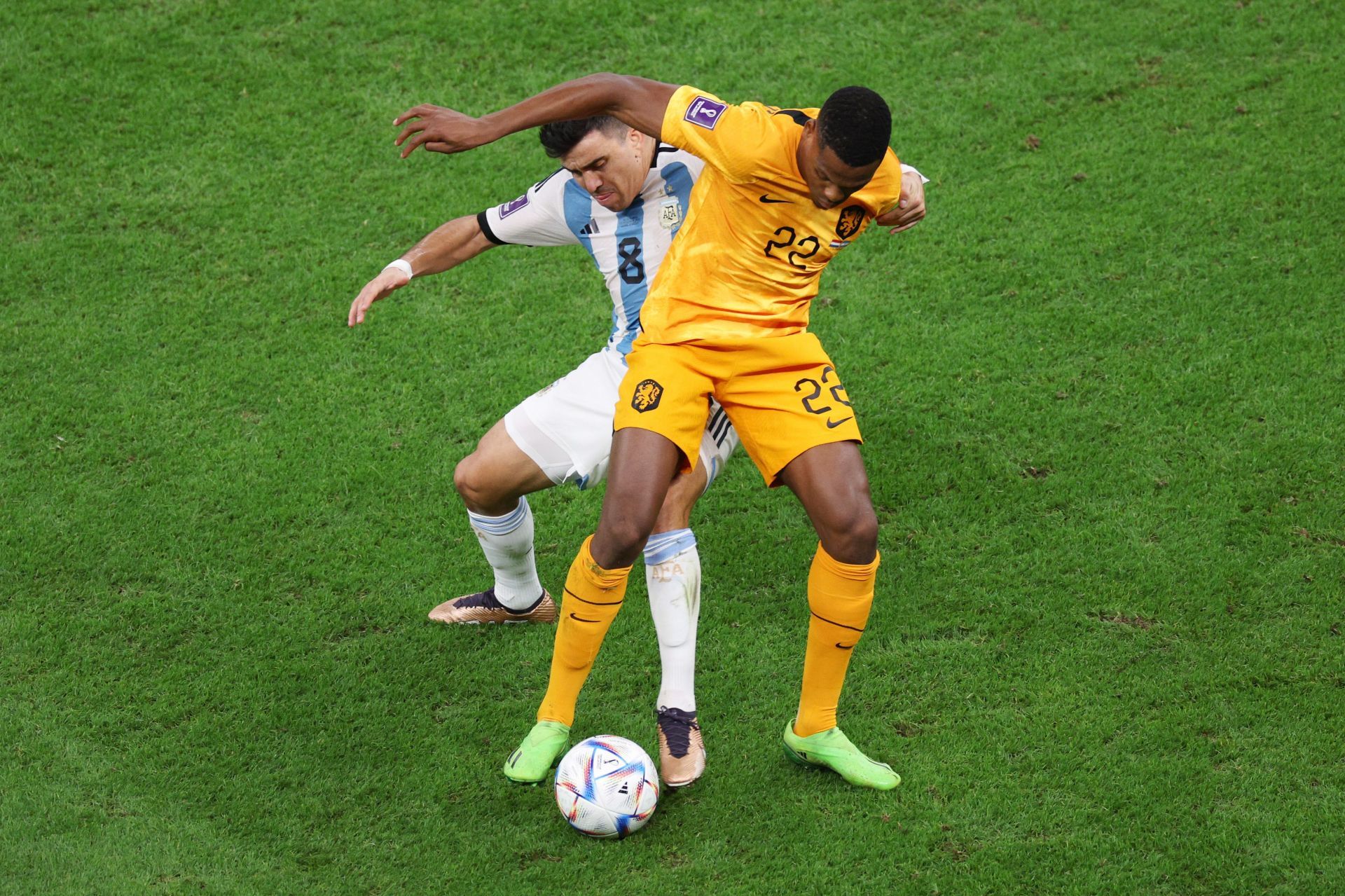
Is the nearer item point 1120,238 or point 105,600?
point 105,600

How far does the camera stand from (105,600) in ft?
17.2

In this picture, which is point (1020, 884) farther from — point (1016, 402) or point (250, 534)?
point (250, 534)

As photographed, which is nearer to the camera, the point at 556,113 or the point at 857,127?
the point at 857,127

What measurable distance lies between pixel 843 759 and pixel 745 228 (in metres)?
1.81

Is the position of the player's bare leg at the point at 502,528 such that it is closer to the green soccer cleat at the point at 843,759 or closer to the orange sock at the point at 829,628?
the orange sock at the point at 829,628

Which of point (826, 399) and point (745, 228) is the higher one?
point (745, 228)

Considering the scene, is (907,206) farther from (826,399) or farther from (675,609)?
(675,609)

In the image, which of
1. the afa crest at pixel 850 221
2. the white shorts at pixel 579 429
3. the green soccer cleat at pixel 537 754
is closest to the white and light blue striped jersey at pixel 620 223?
the white shorts at pixel 579 429

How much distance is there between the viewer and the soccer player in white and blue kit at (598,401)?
176 inches

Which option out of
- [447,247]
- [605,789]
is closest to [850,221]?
[447,247]

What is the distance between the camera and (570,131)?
4.43 metres

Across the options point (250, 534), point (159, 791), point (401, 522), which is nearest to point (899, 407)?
point (401, 522)

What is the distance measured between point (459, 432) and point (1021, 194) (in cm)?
331

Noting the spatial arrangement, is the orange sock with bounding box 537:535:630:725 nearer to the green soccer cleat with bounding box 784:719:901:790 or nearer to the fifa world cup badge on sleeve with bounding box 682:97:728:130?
the green soccer cleat with bounding box 784:719:901:790
